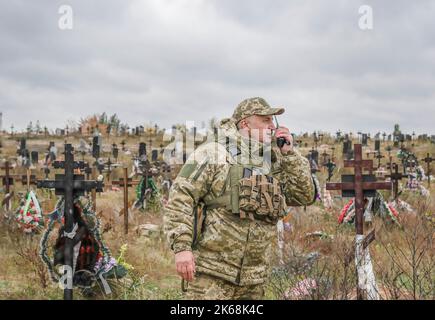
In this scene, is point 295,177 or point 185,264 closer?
point 185,264

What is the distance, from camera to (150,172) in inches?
505

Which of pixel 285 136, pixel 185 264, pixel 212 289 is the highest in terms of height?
pixel 285 136

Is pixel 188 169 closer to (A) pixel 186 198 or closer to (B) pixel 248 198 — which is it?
(A) pixel 186 198

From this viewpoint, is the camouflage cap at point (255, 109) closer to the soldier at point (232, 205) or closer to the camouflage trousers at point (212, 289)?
the soldier at point (232, 205)

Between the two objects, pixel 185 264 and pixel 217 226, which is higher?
pixel 217 226

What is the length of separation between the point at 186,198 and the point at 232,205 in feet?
1.07

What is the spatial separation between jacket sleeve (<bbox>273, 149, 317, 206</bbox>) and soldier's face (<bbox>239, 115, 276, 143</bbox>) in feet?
0.57

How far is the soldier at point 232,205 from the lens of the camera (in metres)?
3.55

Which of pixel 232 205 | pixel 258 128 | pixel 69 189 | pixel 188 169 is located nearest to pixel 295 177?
pixel 258 128

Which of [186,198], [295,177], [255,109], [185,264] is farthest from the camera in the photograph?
[295,177]

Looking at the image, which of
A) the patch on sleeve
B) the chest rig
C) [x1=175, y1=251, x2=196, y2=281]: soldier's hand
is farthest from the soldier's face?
[x1=175, y1=251, x2=196, y2=281]: soldier's hand

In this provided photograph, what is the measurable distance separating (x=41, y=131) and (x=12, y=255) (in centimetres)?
2785

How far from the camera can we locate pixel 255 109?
373cm
